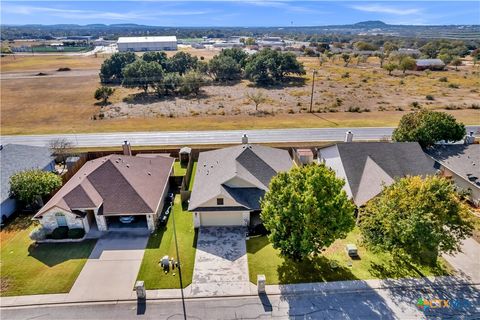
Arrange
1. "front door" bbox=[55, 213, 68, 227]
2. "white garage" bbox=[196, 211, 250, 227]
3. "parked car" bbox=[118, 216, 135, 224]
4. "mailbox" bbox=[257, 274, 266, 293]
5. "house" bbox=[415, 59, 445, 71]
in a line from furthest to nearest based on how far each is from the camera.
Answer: "house" bbox=[415, 59, 445, 71] → "parked car" bbox=[118, 216, 135, 224] → "white garage" bbox=[196, 211, 250, 227] → "front door" bbox=[55, 213, 68, 227] → "mailbox" bbox=[257, 274, 266, 293]

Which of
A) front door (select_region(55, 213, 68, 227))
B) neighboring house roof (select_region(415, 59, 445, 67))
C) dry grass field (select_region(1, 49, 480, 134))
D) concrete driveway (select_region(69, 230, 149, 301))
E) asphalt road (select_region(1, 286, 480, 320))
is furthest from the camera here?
neighboring house roof (select_region(415, 59, 445, 67))

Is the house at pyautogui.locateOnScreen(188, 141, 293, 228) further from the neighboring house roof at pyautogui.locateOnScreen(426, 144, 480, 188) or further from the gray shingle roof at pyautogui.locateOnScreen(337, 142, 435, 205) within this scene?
the neighboring house roof at pyautogui.locateOnScreen(426, 144, 480, 188)

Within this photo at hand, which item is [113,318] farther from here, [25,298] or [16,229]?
[16,229]

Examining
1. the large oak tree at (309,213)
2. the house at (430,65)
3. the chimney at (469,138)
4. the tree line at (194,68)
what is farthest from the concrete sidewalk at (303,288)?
the house at (430,65)

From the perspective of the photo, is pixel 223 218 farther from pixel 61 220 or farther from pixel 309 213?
pixel 61 220

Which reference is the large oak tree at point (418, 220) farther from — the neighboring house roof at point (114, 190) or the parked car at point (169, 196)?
the parked car at point (169, 196)

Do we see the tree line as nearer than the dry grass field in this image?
No

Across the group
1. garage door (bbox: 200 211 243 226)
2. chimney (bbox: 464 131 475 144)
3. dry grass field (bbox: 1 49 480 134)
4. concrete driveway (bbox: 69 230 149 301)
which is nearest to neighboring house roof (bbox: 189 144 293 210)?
garage door (bbox: 200 211 243 226)

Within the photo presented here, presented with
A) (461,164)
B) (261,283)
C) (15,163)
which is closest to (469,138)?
(461,164)
